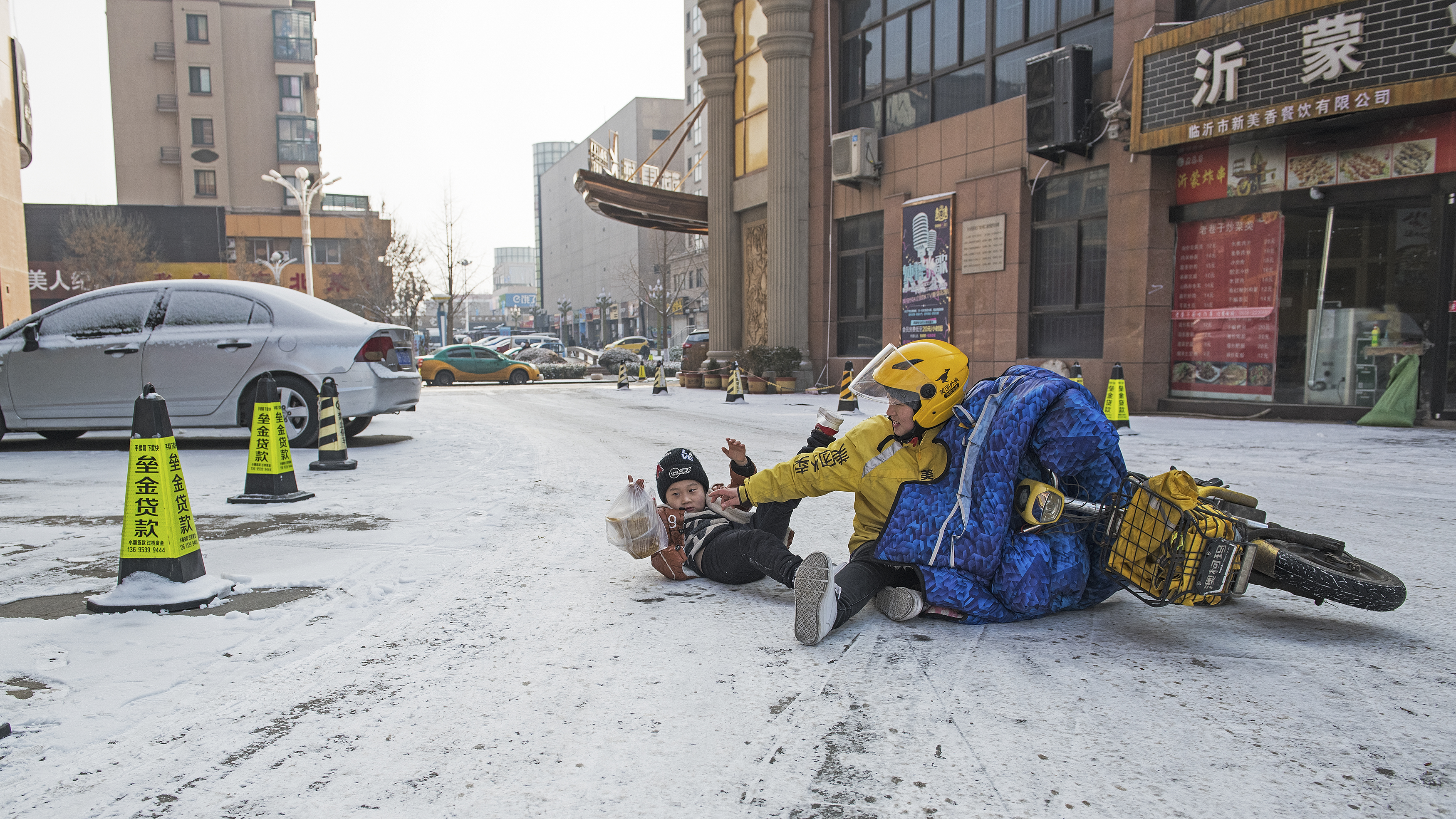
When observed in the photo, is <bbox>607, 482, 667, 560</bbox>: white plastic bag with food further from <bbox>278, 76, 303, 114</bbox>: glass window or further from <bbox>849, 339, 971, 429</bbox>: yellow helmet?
<bbox>278, 76, 303, 114</bbox>: glass window

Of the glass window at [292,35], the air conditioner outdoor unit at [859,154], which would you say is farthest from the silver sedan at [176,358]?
the glass window at [292,35]

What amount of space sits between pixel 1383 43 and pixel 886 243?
9703 millimetres

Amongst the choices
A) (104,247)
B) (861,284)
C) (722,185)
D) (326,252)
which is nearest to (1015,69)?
(861,284)

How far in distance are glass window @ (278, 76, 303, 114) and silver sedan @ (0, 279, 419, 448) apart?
64.5m

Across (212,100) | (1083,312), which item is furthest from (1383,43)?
(212,100)

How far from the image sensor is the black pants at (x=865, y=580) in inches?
133

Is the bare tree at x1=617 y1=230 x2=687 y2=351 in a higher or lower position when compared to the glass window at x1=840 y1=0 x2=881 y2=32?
lower

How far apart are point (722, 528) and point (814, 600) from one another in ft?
3.34

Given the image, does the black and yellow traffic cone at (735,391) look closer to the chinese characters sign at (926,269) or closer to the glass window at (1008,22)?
the chinese characters sign at (926,269)

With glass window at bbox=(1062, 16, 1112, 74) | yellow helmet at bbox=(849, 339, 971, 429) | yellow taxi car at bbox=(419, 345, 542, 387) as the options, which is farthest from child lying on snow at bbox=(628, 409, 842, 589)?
yellow taxi car at bbox=(419, 345, 542, 387)

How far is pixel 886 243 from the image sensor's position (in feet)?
61.7

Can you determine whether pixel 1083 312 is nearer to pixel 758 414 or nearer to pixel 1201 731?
pixel 758 414

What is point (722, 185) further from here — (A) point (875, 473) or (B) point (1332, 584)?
(B) point (1332, 584)

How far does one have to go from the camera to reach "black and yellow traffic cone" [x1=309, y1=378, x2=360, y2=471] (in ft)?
25.6
